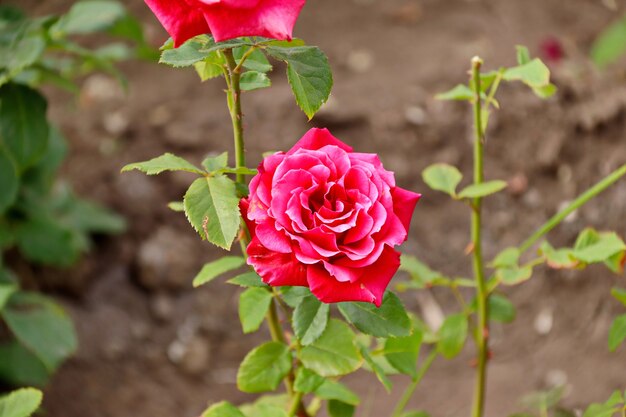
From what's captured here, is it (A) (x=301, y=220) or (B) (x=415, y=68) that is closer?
(A) (x=301, y=220)

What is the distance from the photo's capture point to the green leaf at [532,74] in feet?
2.85

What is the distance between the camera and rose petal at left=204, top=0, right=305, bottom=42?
62 cm

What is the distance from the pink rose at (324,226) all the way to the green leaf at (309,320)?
0.13 meters

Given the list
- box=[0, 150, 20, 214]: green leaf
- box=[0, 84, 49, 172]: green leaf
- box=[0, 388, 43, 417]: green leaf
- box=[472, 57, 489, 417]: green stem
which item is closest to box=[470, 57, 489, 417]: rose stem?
box=[472, 57, 489, 417]: green stem

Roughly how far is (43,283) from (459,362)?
101 cm

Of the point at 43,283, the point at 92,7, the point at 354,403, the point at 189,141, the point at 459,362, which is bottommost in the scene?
the point at 459,362

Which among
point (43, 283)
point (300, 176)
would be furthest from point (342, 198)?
point (43, 283)

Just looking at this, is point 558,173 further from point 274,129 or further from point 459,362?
point 274,129

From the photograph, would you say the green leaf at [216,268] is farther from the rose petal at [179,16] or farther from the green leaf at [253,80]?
the rose petal at [179,16]

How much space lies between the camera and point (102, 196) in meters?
2.17

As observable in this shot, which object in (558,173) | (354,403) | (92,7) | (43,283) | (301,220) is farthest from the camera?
(558,173)

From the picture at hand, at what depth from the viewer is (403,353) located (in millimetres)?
940

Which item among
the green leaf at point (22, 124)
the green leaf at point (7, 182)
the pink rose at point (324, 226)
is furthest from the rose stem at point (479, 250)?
the green leaf at point (7, 182)

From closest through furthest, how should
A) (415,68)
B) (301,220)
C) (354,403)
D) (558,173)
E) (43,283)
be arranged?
1. (301,220)
2. (354,403)
3. (43,283)
4. (558,173)
5. (415,68)
